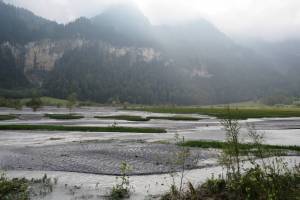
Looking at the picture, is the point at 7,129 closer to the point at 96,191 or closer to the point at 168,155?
the point at 168,155

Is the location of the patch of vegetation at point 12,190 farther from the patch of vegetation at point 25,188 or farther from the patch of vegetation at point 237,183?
the patch of vegetation at point 237,183

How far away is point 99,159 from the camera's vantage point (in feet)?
87.5

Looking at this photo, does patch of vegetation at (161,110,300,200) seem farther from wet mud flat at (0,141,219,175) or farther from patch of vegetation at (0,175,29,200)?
wet mud flat at (0,141,219,175)

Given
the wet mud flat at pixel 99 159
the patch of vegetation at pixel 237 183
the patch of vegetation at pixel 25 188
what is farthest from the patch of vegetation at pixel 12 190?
the wet mud flat at pixel 99 159

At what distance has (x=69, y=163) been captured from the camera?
81.3ft

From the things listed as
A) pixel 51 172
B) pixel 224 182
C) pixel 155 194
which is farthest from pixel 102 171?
pixel 224 182

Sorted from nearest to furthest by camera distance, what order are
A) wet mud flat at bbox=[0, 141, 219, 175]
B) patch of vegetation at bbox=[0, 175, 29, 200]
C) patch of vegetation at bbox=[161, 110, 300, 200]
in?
patch of vegetation at bbox=[161, 110, 300, 200]
patch of vegetation at bbox=[0, 175, 29, 200]
wet mud flat at bbox=[0, 141, 219, 175]

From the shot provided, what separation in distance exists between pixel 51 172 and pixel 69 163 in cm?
331

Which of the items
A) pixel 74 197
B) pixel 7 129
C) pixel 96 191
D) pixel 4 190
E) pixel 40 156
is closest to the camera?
pixel 4 190

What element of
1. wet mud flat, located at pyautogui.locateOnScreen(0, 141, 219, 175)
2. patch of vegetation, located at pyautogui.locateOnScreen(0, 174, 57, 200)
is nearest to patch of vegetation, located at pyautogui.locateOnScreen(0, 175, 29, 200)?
patch of vegetation, located at pyautogui.locateOnScreen(0, 174, 57, 200)

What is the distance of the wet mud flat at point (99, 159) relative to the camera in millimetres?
22772

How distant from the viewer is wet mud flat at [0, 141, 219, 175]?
22772 millimetres

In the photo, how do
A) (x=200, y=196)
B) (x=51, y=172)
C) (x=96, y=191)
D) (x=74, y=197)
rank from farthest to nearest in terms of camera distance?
(x=51, y=172) < (x=96, y=191) < (x=74, y=197) < (x=200, y=196)

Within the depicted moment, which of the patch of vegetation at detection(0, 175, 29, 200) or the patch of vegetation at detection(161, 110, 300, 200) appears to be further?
the patch of vegetation at detection(0, 175, 29, 200)
